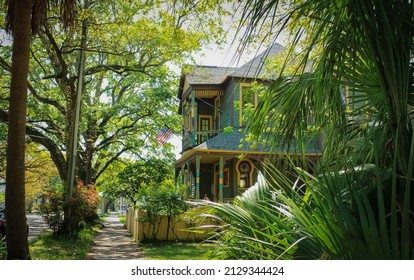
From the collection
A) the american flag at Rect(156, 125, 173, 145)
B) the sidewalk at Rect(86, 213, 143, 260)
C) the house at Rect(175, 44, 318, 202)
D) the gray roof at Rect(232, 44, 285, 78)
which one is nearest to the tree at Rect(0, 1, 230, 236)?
the gray roof at Rect(232, 44, 285, 78)

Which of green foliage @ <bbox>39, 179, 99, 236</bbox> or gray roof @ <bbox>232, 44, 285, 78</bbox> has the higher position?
gray roof @ <bbox>232, 44, 285, 78</bbox>

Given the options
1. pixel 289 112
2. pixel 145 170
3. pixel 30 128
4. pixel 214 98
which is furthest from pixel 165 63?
pixel 289 112

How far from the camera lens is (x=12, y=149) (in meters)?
4.17

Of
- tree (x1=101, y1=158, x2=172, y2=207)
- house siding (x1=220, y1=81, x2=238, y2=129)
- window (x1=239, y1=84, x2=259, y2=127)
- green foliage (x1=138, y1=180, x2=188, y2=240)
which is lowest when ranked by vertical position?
green foliage (x1=138, y1=180, x2=188, y2=240)

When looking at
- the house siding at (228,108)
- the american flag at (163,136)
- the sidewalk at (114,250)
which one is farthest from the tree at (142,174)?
the sidewalk at (114,250)

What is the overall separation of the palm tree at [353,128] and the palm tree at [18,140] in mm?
2629

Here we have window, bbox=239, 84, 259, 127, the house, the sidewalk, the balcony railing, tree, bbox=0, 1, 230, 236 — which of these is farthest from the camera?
the balcony railing

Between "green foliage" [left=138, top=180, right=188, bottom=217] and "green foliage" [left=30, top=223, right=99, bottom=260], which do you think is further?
"green foliage" [left=138, top=180, right=188, bottom=217]

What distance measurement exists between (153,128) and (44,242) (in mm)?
8643

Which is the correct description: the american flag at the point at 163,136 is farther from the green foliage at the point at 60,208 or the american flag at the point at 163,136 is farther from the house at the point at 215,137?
the green foliage at the point at 60,208

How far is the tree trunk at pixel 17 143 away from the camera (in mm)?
4188

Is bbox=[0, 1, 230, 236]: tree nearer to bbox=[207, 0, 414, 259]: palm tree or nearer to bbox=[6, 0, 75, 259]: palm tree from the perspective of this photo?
bbox=[207, 0, 414, 259]: palm tree

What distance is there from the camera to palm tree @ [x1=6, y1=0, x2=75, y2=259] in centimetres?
419
